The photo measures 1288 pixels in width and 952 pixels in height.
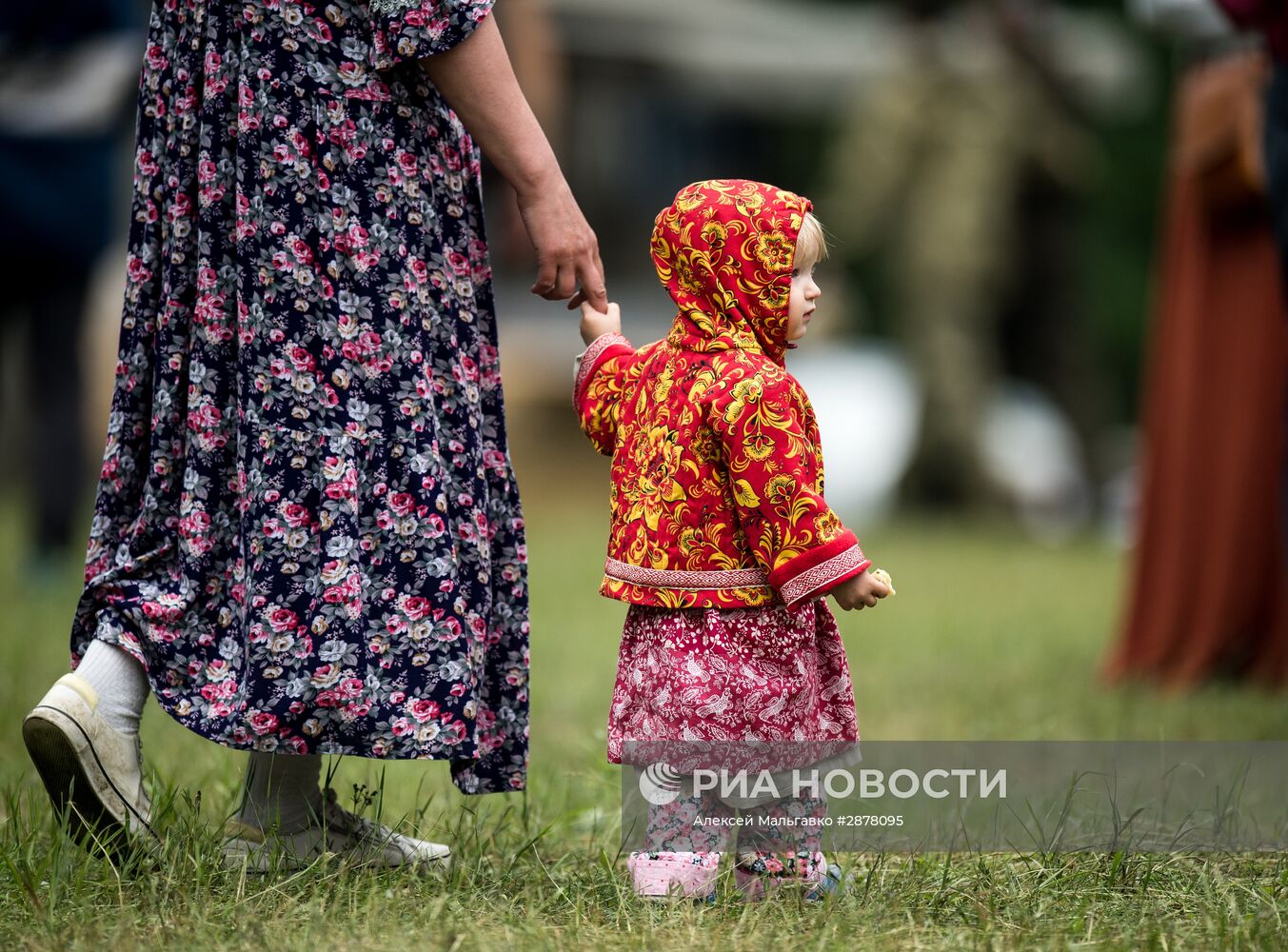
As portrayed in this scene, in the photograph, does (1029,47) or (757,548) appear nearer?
(757,548)

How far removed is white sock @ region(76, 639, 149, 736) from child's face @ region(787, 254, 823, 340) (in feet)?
3.25

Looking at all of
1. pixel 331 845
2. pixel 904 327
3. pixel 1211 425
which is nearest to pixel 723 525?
pixel 331 845

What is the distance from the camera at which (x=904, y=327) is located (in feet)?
30.8

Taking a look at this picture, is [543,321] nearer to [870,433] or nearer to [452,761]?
[870,433]

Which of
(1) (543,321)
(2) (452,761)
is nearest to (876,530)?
(1) (543,321)

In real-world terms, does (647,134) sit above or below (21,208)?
above

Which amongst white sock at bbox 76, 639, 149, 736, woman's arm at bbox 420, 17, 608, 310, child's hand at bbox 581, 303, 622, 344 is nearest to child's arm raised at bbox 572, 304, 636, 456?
child's hand at bbox 581, 303, 622, 344

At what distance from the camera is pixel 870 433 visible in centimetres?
1077

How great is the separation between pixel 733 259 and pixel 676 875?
0.81m

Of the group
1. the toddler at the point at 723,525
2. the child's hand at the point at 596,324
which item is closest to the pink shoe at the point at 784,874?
the toddler at the point at 723,525

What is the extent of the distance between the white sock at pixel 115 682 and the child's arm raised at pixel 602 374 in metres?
0.70

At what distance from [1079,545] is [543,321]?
16.5 ft

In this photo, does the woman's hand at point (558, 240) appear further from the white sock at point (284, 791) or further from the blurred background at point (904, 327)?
the blurred background at point (904, 327)

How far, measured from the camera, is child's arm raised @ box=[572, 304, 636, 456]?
224cm
